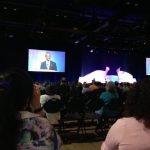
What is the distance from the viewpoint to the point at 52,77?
1962cm

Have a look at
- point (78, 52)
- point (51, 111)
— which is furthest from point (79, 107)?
point (78, 52)

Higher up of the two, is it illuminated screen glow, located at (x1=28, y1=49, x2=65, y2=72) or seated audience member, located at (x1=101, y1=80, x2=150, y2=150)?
illuminated screen glow, located at (x1=28, y1=49, x2=65, y2=72)

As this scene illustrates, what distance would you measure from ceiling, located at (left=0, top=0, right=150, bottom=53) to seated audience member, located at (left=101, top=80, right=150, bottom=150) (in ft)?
32.5

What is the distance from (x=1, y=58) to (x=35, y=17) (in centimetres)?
496

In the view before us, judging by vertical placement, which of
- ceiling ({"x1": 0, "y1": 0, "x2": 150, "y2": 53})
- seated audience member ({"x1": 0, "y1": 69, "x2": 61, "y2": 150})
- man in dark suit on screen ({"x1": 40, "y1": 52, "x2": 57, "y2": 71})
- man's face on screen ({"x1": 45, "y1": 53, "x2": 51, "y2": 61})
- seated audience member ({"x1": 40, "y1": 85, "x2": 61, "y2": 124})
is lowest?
seated audience member ({"x1": 40, "y1": 85, "x2": 61, "y2": 124})

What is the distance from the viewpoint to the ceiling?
12.0m

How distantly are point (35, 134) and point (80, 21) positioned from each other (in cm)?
1485

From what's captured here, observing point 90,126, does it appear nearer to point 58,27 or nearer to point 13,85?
point 13,85

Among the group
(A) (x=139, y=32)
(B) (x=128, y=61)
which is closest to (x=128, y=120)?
(A) (x=139, y=32)

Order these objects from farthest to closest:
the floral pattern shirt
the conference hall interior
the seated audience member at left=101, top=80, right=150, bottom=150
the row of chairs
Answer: the conference hall interior, the row of chairs, the seated audience member at left=101, top=80, right=150, bottom=150, the floral pattern shirt

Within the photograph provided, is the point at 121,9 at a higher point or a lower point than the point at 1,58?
higher

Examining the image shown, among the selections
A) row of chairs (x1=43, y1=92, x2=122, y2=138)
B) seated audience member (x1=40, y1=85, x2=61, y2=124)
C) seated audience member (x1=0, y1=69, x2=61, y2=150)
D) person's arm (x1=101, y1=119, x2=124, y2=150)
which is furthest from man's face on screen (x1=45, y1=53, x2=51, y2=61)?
seated audience member (x1=0, y1=69, x2=61, y2=150)

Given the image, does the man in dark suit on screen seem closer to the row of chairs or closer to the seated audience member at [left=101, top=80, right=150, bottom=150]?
the row of chairs

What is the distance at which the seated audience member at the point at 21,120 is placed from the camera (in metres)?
1.14
